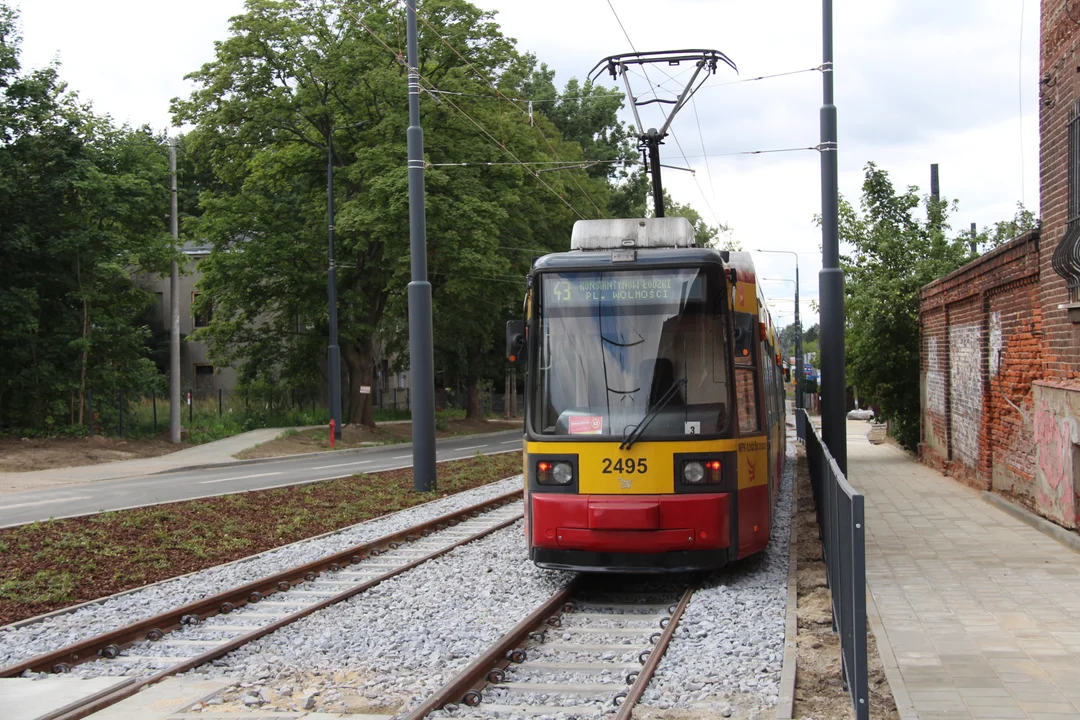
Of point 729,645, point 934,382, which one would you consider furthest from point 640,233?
point 934,382

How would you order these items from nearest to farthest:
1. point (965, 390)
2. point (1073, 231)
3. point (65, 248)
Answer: point (1073, 231)
point (965, 390)
point (65, 248)

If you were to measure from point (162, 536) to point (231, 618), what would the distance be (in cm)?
472

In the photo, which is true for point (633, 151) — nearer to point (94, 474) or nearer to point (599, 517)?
point (94, 474)

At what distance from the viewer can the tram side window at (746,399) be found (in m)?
9.62

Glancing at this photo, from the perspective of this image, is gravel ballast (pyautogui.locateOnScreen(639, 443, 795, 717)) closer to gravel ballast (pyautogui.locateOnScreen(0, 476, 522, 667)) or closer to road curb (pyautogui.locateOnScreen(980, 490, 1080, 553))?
road curb (pyautogui.locateOnScreen(980, 490, 1080, 553))

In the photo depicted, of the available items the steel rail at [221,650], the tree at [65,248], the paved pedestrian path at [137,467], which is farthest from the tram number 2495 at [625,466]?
the tree at [65,248]

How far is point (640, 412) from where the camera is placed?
9.44 m

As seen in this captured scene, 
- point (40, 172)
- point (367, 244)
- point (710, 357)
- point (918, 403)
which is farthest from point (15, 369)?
point (710, 357)

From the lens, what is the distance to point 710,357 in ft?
31.3

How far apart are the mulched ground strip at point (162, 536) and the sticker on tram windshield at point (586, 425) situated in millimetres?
4301

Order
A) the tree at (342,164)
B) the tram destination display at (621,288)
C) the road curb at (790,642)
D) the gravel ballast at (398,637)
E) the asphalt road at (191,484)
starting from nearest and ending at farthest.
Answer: the road curb at (790,642)
the gravel ballast at (398,637)
the tram destination display at (621,288)
the asphalt road at (191,484)
the tree at (342,164)

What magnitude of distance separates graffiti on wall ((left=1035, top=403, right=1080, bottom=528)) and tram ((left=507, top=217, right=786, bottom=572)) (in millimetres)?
3533

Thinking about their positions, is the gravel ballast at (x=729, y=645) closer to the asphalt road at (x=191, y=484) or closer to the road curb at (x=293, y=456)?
the asphalt road at (x=191, y=484)

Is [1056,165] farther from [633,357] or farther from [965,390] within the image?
[965,390]
